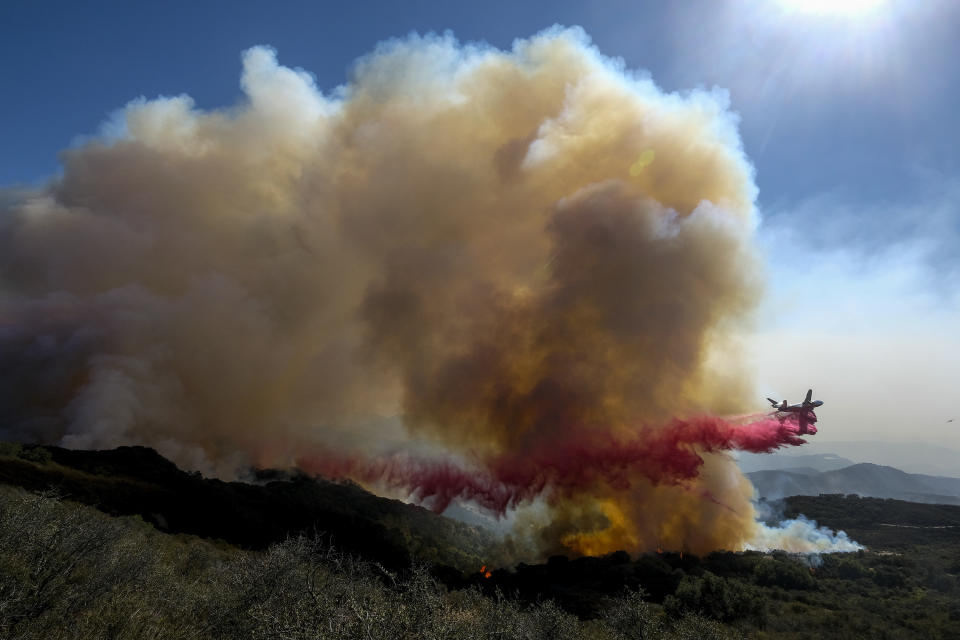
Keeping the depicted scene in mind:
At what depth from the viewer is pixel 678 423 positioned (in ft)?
273

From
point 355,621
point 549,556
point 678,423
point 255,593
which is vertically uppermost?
point 678,423

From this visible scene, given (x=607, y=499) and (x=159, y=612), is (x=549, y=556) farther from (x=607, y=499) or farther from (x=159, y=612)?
(x=159, y=612)

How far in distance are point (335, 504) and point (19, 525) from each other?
12519 centimetres

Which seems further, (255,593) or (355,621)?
(255,593)

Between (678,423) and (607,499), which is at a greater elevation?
(678,423)

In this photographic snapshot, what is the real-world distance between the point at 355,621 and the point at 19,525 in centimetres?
2468

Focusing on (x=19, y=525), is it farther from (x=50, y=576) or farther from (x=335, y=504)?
(x=335, y=504)

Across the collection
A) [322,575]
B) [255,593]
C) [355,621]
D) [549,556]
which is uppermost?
[355,621]

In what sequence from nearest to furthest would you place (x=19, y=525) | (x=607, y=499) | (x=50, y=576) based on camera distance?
(x=50, y=576)
(x=19, y=525)
(x=607, y=499)

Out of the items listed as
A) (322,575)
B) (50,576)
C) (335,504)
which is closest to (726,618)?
(322,575)

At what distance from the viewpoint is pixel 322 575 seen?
169 ft

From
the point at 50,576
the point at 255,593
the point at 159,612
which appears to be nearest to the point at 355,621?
the point at 159,612

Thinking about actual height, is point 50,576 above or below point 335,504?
above

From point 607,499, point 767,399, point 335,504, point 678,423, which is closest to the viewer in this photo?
point 767,399
